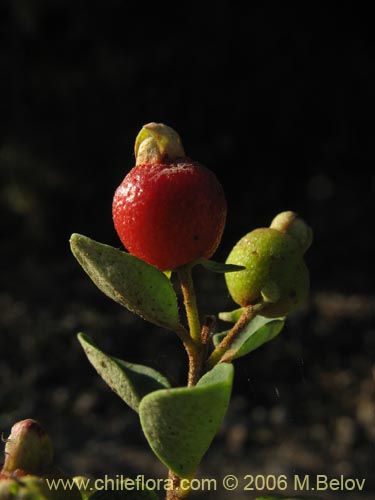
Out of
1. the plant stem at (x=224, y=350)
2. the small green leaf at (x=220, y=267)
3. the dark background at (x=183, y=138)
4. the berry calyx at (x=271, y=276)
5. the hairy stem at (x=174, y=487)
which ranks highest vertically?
the small green leaf at (x=220, y=267)

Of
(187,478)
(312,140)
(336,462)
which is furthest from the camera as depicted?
(312,140)

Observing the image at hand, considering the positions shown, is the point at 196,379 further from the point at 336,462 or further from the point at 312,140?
the point at 312,140

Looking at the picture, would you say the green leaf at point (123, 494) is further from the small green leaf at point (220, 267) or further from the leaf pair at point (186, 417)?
the small green leaf at point (220, 267)

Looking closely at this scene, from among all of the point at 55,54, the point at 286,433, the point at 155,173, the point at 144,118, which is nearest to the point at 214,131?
the point at 144,118

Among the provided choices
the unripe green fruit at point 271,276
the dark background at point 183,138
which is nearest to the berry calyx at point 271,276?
the unripe green fruit at point 271,276

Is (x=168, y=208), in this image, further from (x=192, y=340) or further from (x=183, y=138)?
(x=183, y=138)
